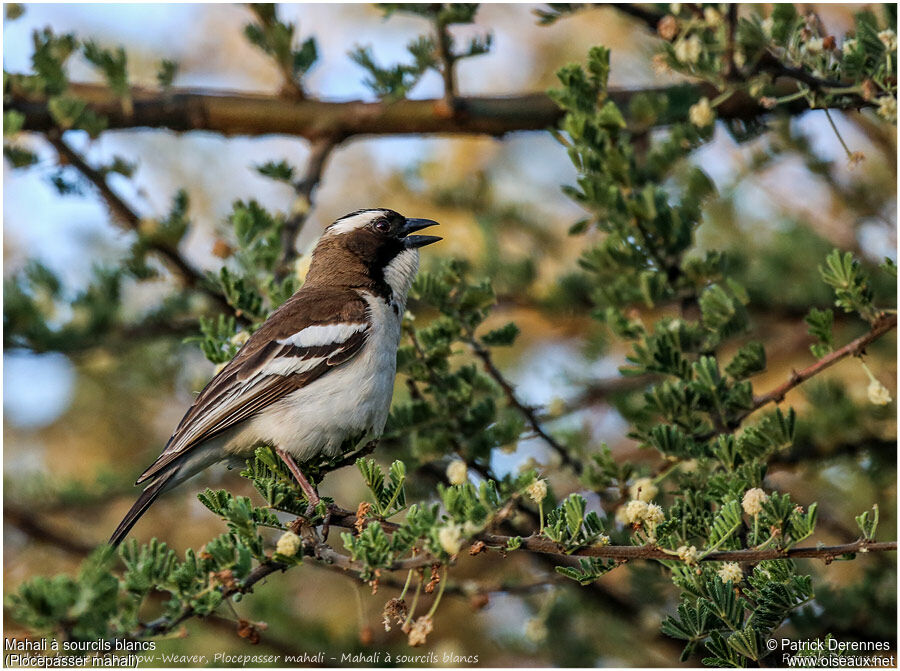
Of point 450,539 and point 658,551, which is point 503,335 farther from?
point 450,539

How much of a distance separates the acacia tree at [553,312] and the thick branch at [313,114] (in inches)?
0.6

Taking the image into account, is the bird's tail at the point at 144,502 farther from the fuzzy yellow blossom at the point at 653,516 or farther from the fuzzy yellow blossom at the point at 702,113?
the fuzzy yellow blossom at the point at 702,113

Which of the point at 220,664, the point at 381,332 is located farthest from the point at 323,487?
the point at 381,332

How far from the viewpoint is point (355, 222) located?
A: 19.8 feet

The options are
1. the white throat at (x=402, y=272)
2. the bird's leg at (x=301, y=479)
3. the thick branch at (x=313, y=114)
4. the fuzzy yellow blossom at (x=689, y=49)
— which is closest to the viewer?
the bird's leg at (x=301, y=479)

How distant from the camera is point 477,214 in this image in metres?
7.05

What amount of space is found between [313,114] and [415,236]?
1076mm

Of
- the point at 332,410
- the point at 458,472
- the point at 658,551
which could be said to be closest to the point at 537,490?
the point at 658,551

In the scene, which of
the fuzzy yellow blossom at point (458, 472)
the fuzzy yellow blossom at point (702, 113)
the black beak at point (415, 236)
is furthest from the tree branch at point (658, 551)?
the black beak at point (415, 236)

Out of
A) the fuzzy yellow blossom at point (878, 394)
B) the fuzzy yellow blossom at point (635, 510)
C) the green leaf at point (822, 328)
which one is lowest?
the fuzzy yellow blossom at point (878, 394)

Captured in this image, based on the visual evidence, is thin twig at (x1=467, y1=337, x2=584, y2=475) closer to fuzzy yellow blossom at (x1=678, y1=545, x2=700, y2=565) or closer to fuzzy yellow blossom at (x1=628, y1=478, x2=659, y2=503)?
fuzzy yellow blossom at (x1=628, y1=478, x2=659, y2=503)

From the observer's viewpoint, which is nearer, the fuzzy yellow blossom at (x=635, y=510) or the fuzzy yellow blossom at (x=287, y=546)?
the fuzzy yellow blossom at (x=287, y=546)

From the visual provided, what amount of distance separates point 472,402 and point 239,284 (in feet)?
4.29

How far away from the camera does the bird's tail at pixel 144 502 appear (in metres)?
4.32
